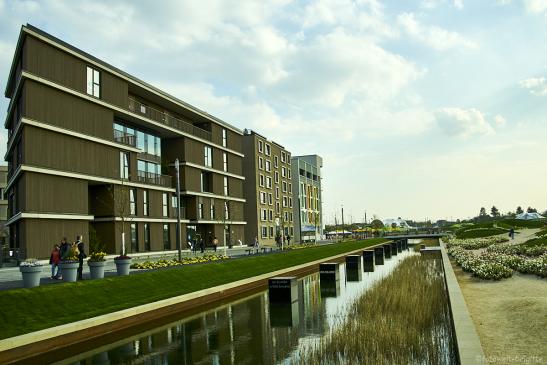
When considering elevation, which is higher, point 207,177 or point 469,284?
point 207,177

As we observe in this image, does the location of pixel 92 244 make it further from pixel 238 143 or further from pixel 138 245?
pixel 238 143

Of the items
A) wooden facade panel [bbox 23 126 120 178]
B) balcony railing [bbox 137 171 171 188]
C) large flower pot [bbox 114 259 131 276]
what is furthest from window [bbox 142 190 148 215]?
large flower pot [bbox 114 259 131 276]

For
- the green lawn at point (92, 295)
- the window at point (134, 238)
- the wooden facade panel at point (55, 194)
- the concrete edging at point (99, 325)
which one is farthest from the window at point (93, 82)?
the concrete edging at point (99, 325)

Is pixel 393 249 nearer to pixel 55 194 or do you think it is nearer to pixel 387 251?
pixel 387 251

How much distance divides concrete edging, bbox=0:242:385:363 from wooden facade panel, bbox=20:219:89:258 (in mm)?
18461

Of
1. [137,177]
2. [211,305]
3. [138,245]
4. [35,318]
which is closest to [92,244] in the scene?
[138,245]

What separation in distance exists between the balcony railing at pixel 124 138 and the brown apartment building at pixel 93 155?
131mm

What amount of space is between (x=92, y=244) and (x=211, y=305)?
22.7 metres

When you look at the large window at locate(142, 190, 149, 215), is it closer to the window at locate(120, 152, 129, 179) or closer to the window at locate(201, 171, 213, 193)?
the window at locate(120, 152, 129, 179)

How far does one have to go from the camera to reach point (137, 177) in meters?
45.2

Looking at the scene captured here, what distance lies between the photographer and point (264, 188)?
254 ft

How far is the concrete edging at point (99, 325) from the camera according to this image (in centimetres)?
1114

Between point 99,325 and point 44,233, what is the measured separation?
2332 centimetres

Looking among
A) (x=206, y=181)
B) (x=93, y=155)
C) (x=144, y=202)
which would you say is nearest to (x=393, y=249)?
(x=206, y=181)
